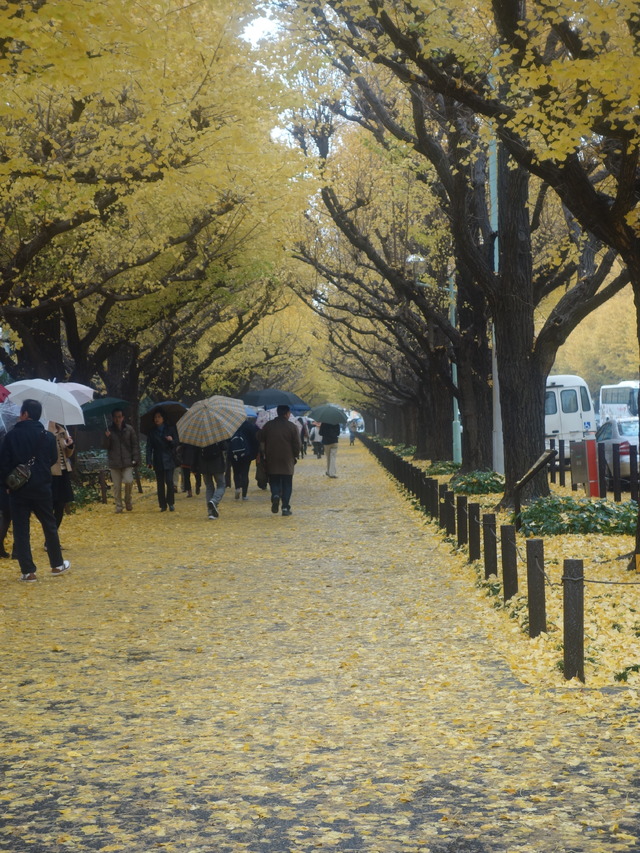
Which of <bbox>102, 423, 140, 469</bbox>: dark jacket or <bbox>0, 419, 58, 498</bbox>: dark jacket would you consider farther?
<bbox>102, 423, 140, 469</bbox>: dark jacket

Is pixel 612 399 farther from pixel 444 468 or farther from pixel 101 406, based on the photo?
pixel 101 406

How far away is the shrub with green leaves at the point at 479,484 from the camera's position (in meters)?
21.9

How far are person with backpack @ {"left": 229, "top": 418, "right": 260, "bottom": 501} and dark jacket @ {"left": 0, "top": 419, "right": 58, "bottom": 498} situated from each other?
39.6ft

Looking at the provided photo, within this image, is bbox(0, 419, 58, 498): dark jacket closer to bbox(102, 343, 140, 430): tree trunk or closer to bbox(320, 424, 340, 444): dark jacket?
bbox(102, 343, 140, 430): tree trunk

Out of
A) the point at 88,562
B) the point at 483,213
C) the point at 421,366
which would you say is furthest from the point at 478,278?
the point at 421,366

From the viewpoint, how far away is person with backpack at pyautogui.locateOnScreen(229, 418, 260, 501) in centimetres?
2527

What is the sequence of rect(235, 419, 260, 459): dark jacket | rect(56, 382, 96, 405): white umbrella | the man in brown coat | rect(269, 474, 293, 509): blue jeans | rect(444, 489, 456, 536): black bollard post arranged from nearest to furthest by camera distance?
rect(444, 489, 456, 536): black bollard post, the man in brown coat, rect(56, 382, 96, 405): white umbrella, rect(269, 474, 293, 509): blue jeans, rect(235, 419, 260, 459): dark jacket

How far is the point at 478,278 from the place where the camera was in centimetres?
1772

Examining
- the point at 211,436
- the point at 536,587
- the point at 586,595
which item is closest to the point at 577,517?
the point at 586,595

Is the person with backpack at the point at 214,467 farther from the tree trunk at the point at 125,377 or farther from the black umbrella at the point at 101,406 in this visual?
the tree trunk at the point at 125,377

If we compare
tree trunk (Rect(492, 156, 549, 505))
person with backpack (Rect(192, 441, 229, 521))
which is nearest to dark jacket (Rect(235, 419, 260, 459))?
person with backpack (Rect(192, 441, 229, 521))

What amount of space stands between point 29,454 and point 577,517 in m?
7.00

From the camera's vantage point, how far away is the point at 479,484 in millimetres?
22125

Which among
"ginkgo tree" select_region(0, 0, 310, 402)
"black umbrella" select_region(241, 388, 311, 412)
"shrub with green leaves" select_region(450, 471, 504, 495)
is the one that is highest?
"ginkgo tree" select_region(0, 0, 310, 402)
